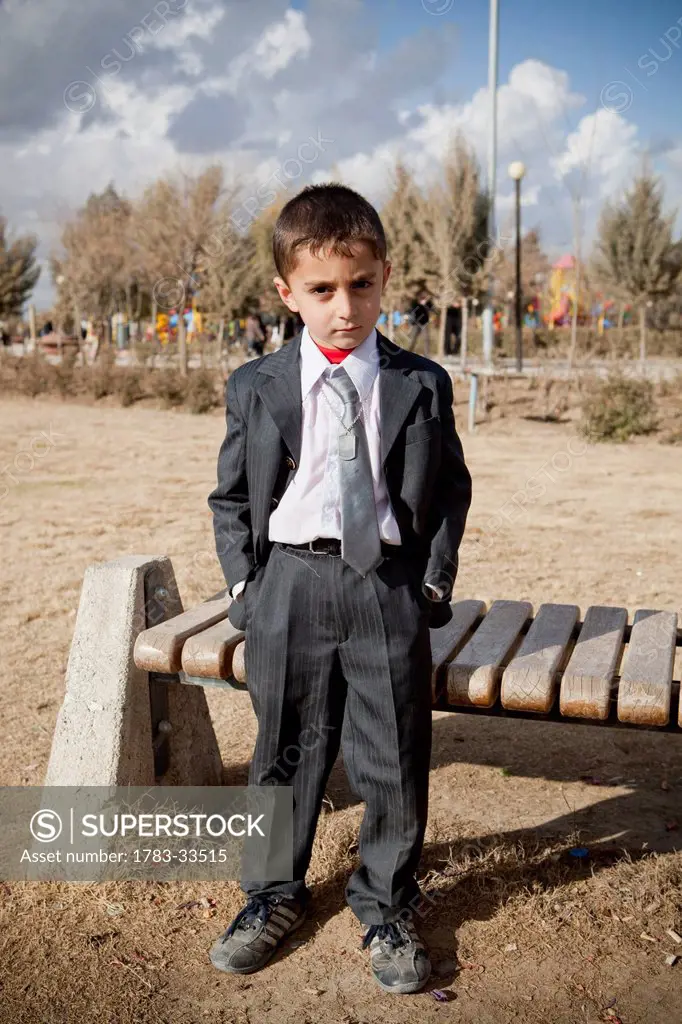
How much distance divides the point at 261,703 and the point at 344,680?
19 centimetres

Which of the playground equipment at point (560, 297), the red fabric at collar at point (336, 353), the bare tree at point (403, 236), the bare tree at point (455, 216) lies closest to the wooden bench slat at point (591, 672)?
the red fabric at collar at point (336, 353)

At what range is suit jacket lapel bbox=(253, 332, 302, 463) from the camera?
2191mm

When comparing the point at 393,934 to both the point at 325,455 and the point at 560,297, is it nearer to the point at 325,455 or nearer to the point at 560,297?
the point at 325,455

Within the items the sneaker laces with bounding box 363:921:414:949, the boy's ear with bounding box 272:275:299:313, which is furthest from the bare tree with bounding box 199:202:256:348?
the sneaker laces with bounding box 363:921:414:949

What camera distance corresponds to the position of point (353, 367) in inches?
86.4

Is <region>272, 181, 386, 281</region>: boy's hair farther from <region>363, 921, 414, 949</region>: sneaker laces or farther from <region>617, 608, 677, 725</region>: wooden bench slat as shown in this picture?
<region>363, 921, 414, 949</region>: sneaker laces

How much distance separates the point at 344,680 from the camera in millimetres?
2322

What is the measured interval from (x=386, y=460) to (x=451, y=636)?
0.72 meters

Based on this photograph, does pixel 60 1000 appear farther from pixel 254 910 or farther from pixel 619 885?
pixel 619 885

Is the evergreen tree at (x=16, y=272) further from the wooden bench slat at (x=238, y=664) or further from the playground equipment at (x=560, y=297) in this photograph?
the wooden bench slat at (x=238, y=664)


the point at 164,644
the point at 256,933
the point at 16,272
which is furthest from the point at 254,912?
the point at 16,272

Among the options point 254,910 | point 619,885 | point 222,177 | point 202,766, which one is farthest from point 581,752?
point 222,177

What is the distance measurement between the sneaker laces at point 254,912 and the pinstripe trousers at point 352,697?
0.07 feet

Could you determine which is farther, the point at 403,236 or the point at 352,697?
the point at 403,236
